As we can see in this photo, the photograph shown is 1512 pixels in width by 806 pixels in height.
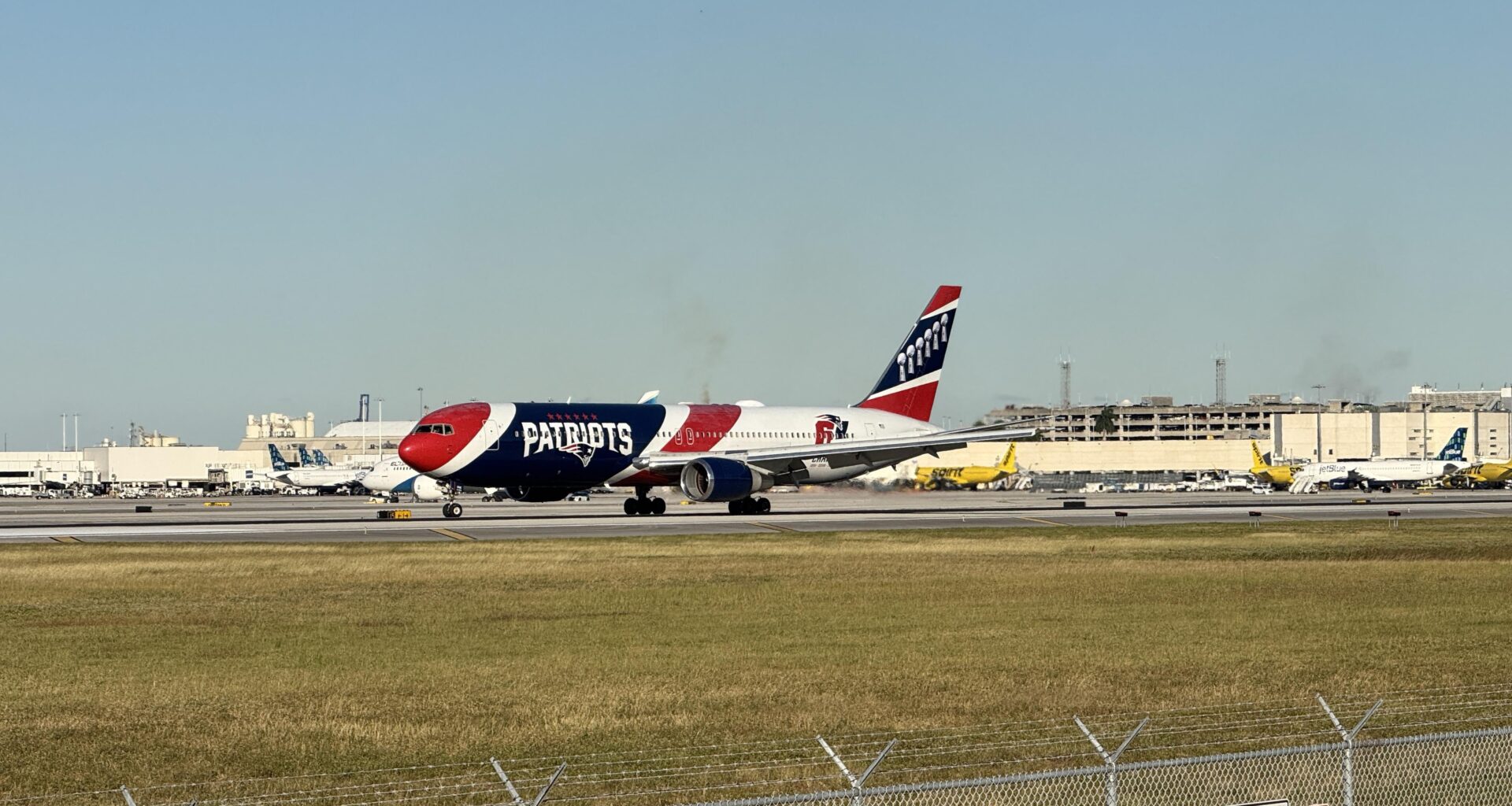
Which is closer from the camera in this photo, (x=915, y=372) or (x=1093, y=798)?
(x=1093, y=798)

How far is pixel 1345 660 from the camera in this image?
90.7 feet

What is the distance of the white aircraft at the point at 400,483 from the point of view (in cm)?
12394

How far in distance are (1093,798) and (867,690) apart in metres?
7.59

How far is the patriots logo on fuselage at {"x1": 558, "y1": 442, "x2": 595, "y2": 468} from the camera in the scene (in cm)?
7581

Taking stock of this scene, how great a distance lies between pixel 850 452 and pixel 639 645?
5350cm

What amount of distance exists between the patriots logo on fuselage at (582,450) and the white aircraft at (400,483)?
49568 mm

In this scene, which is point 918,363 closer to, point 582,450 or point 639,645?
point 582,450

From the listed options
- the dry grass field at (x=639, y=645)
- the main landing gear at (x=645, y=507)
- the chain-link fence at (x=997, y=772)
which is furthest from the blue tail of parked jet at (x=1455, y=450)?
the chain-link fence at (x=997, y=772)

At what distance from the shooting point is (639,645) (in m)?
30.0

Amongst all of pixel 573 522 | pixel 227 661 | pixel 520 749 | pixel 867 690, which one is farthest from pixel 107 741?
pixel 573 522

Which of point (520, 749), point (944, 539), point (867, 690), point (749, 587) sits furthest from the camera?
point (944, 539)

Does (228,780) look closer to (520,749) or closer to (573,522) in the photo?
(520,749)

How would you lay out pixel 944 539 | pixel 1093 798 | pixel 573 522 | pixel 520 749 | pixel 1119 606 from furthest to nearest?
pixel 573 522
pixel 944 539
pixel 1119 606
pixel 520 749
pixel 1093 798

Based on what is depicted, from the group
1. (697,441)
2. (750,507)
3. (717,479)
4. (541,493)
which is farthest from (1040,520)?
(541,493)
